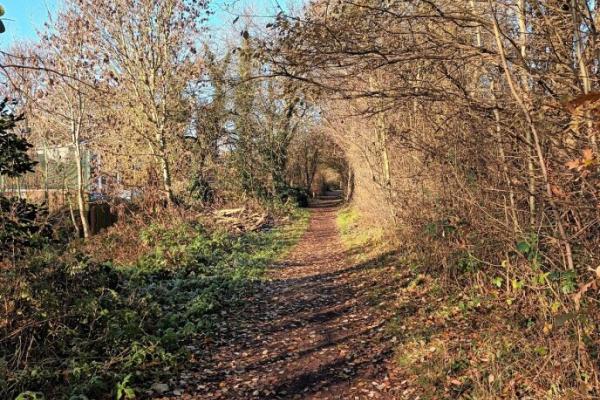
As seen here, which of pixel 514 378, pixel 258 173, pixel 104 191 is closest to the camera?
pixel 514 378

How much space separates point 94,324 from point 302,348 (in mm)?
2719

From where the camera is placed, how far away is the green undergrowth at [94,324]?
15.6ft

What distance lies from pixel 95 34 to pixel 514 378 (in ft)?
55.5

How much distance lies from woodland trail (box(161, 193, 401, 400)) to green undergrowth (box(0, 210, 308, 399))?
47 centimetres

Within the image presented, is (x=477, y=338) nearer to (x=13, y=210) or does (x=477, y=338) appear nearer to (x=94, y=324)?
(x=94, y=324)

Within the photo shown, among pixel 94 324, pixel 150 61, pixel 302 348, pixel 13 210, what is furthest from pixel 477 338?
pixel 150 61

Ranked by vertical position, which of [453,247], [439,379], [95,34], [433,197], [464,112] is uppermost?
[95,34]

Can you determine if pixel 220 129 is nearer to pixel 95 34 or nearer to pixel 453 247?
pixel 95 34

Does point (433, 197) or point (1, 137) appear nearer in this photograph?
point (1, 137)

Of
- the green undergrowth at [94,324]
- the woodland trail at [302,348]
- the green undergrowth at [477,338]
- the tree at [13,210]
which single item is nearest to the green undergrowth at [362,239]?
the woodland trail at [302,348]

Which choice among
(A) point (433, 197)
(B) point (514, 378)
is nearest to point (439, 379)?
(B) point (514, 378)

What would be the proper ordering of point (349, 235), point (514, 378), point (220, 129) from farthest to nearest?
point (220, 129) → point (349, 235) → point (514, 378)

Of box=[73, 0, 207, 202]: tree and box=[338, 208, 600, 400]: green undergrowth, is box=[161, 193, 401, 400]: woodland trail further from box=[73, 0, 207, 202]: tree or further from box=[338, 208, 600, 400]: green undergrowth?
box=[73, 0, 207, 202]: tree

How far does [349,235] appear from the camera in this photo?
15.9 meters
